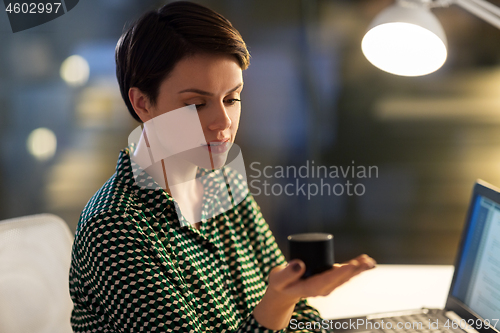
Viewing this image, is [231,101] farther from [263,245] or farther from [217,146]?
[263,245]

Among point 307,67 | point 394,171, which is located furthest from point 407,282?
point 307,67

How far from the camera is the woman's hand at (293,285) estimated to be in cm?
56

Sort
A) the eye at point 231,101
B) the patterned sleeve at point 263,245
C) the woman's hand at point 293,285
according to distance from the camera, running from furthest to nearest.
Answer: the patterned sleeve at point 263,245 → the eye at point 231,101 → the woman's hand at point 293,285

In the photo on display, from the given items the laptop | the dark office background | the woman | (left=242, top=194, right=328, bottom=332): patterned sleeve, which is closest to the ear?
the woman

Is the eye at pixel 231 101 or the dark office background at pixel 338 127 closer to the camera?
the eye at pixel 231 101

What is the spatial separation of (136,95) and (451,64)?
1952mm

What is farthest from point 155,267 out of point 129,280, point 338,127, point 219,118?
point 338,127

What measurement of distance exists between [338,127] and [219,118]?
66.5 inches

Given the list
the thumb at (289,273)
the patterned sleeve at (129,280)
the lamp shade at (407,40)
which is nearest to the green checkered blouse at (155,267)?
the patterned sleeve at (129,280)

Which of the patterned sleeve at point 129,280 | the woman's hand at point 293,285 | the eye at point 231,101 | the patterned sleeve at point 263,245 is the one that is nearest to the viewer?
the woman's hand at point 293,285

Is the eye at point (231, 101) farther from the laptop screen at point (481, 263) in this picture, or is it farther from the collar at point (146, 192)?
the laptop screen at point (481, 263)

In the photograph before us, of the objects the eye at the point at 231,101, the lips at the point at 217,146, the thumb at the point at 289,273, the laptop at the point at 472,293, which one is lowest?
the laptop at the point at 472,293

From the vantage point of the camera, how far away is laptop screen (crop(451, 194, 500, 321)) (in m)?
0.80

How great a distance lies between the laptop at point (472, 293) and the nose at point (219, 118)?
491 mm
